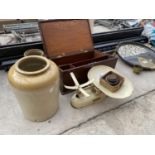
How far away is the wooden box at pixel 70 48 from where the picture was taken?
1.36 m

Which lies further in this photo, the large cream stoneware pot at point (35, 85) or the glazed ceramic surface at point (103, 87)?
the glazed ceramic surface at point (103, 87)

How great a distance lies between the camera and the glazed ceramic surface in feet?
4.02

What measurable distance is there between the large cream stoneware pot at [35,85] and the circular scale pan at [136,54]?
1.05 meters

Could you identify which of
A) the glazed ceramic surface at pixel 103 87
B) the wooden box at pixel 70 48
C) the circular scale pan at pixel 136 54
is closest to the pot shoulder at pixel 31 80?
the wooden box at pixel 70 48

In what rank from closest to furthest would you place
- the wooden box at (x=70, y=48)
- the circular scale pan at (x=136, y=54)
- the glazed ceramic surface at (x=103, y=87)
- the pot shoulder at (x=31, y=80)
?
1. the pot shoulder at (x=31, y=80)
2. the glazed ceramic surface at (x=103, y=87)
3. the wooden box at (x=70, y=48)
4. the circular scale pan at (x=136, y=54)

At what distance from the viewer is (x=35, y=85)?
925 millimetres

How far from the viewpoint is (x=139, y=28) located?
2232mm

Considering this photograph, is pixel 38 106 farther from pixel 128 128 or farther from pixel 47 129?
pixel 128 128

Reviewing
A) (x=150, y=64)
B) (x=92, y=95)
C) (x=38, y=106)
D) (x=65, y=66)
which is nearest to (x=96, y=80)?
(x=92, y=95)

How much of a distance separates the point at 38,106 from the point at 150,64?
1.32 meters

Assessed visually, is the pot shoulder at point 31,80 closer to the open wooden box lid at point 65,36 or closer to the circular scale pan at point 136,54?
the open wooden box lid at point 65,36

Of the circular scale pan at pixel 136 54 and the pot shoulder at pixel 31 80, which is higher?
the pot shoulder at pixel 31 80

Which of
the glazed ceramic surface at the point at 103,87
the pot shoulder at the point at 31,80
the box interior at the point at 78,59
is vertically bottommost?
the glazed ceramic surface at the point at 103,87

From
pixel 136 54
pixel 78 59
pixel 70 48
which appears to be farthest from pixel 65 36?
pixel 136 54
